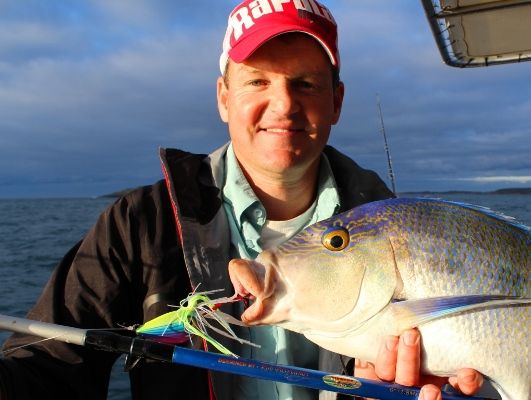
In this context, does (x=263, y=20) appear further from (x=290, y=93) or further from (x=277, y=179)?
(x=277, y=179)

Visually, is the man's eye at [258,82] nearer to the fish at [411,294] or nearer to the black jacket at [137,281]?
the black jacket at [137,281]

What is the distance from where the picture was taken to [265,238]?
9.23 feet

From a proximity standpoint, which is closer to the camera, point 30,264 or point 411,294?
point 411,294

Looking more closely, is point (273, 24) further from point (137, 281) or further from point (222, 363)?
point (222, 363)

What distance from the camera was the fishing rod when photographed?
5.75ft

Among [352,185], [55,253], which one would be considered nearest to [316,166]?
[352,185]

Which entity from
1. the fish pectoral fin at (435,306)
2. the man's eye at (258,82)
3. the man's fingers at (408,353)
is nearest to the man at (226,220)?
the man's eye at (258,82)

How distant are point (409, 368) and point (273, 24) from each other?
70.4 inches

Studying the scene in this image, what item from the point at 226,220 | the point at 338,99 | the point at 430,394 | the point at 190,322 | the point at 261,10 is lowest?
the point at 430,394

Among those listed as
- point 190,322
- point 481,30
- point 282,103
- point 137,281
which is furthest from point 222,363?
point 481,30

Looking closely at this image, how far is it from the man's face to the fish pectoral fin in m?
1.13

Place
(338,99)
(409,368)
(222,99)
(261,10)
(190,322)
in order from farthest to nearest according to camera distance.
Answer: (338,99), (222,99), (261,10), (190,322), (409,368)

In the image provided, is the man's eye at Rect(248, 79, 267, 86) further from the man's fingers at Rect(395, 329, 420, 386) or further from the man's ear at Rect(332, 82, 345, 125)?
the man's fingers at Rect(395, 329, 420, 386)

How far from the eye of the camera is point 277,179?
280 centimetres
